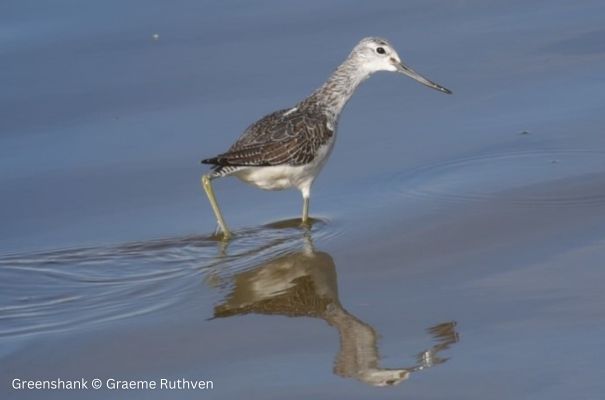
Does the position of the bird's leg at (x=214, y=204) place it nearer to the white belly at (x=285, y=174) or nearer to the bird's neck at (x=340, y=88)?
the white belly at (x=285, y=174)

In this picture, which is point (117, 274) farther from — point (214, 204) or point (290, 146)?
point (290, 146)

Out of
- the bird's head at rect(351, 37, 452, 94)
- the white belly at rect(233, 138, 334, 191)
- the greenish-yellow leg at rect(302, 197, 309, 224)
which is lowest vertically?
the greenish-yellow leg at rect(302, 197, 309, 224)

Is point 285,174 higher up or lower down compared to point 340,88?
lower down

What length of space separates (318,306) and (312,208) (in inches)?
59.5

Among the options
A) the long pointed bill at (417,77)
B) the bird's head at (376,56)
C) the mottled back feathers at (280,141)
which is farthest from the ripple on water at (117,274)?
the long pointed bill at (417,77)

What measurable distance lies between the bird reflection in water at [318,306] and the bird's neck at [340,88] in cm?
119

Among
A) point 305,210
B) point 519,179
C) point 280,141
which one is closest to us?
point 305,210

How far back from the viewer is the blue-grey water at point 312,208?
606 centimetres

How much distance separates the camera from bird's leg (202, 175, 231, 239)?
7.74 metres

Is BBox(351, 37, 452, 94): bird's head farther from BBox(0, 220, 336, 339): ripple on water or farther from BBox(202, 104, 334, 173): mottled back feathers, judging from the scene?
BBox(0, 220, 336, 339): ripple on water

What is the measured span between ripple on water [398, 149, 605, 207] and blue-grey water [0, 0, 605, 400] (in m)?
0.02

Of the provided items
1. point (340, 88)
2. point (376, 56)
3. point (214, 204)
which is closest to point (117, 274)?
point (214, 204)

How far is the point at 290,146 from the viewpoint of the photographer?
811 centimetres

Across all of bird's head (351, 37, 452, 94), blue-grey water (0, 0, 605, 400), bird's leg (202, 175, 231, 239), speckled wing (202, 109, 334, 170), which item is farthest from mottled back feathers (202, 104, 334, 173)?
bird's head (351, 37, 452, 94)
